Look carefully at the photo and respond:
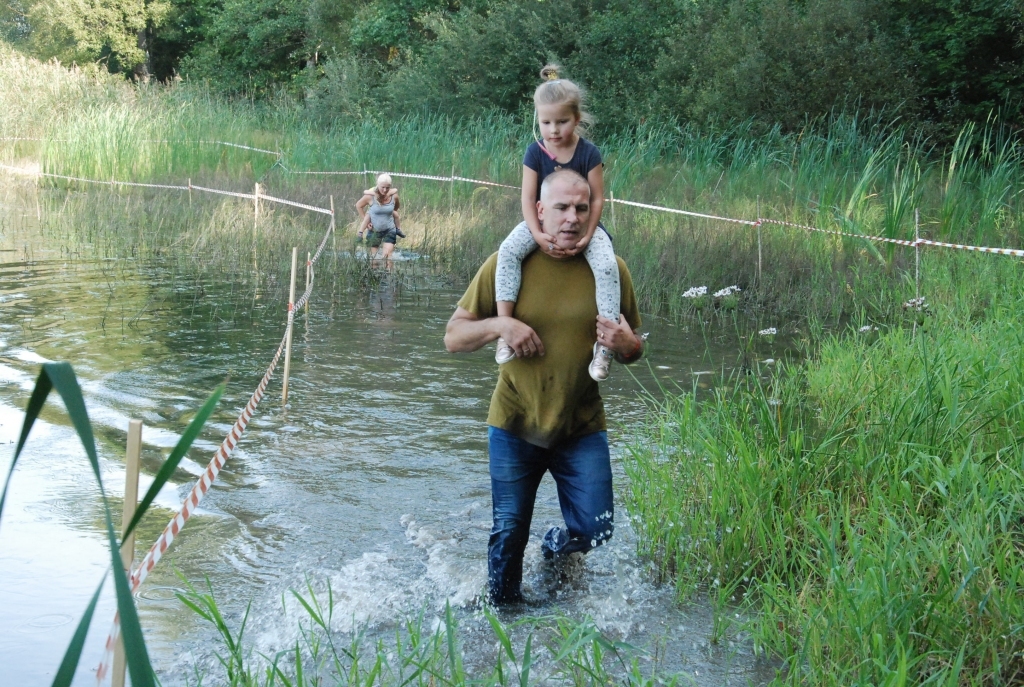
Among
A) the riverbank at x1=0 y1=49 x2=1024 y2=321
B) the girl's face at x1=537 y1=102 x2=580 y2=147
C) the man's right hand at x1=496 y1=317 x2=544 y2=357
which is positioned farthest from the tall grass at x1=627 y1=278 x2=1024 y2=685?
the riverbank at x1=0 y1=49 x2=1024 y2=321

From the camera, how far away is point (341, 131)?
24.7 m

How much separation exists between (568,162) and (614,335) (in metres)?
2.08

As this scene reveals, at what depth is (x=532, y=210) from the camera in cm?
507

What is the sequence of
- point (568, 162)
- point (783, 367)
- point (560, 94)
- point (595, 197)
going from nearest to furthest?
1. point (560, 94)
2. point (595, 197)
3. point (568, 162)
4. point (783, 367)

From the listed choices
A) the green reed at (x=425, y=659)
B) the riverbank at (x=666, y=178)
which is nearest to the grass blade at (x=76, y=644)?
the green reed at (x=425, y=659)

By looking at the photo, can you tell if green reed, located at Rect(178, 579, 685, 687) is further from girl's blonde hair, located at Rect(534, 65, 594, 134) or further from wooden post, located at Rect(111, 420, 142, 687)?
girl's blonde hair, located at Rect(534, 65, 594, 134)

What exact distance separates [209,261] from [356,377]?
7.01 m

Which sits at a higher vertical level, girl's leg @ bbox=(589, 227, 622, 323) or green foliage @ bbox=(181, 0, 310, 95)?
green foliage @ bbox=(181, 0, 310, 95)

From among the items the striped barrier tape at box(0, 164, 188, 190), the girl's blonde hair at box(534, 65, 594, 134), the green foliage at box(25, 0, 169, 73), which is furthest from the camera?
the green foliage at box(25, 0, 169, 73)

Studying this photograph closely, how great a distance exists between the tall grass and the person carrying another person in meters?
9.71

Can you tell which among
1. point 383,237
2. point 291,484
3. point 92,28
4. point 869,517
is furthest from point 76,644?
point 92,28

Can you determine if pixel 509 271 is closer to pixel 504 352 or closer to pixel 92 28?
pixel 504 352

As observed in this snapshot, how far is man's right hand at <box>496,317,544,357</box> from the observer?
3.96 m

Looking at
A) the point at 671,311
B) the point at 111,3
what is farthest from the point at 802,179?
the point at 111,3
